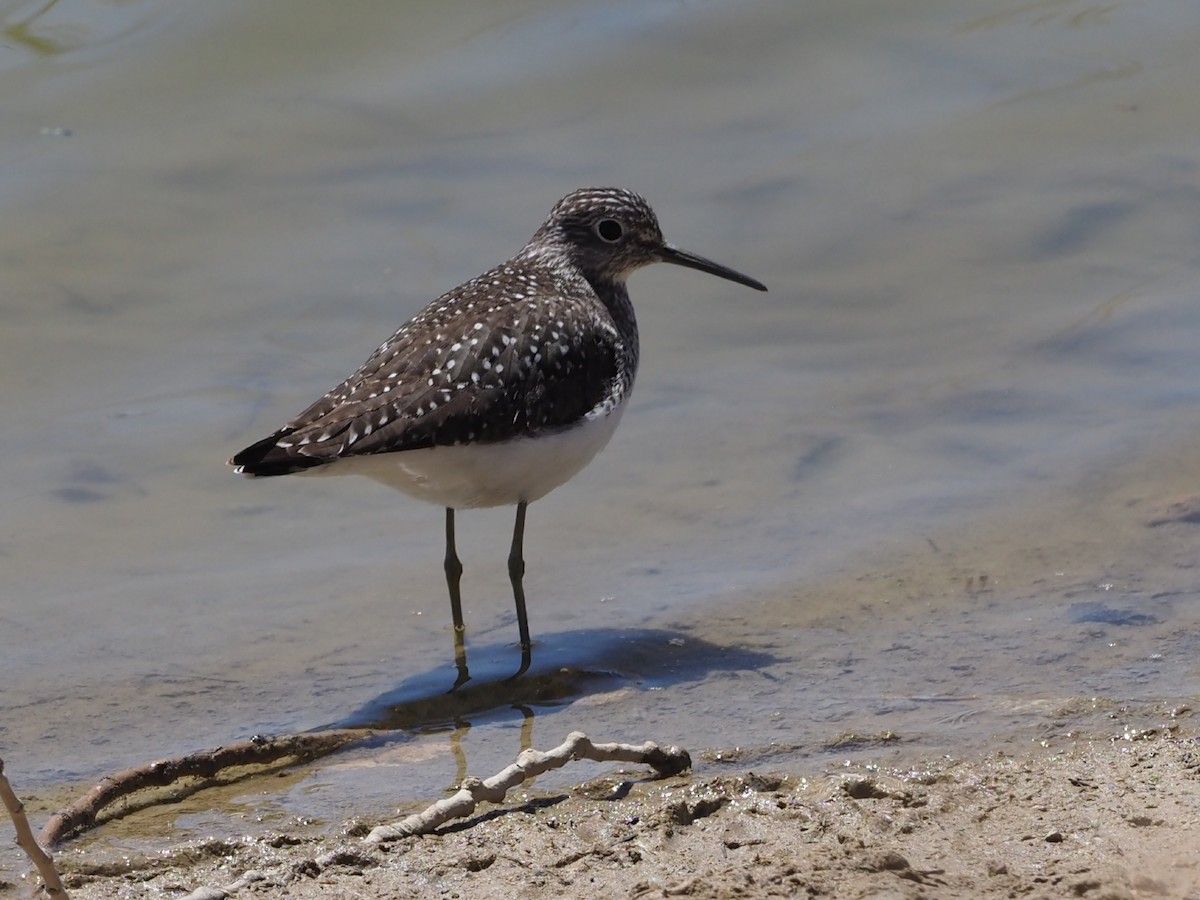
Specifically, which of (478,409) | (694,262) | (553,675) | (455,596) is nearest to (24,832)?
(553,675)

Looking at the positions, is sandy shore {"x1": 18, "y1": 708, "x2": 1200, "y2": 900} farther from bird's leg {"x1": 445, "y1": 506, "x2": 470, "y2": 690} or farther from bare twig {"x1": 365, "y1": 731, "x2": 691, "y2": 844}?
bird's leg {"x1": 445, "y1": 506, "x2": 470, "y2": 690}

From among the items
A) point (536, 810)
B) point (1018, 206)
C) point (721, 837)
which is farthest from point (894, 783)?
point (1018, 206)

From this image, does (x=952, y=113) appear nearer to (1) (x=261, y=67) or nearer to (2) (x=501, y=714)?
(1) (x=261, y=67)

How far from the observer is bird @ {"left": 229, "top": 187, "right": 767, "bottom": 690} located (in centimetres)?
652

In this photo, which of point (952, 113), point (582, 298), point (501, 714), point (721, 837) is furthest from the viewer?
point (952, 113)

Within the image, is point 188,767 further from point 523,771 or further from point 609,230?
point 609,230

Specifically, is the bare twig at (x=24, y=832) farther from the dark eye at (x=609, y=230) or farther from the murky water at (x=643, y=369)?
the dark eye at (x=609, y=230)

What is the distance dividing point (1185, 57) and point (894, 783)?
874 centimetres

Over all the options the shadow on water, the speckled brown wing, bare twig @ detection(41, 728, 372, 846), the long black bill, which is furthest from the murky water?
the speckled brown wing

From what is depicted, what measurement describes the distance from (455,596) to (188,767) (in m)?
1.96

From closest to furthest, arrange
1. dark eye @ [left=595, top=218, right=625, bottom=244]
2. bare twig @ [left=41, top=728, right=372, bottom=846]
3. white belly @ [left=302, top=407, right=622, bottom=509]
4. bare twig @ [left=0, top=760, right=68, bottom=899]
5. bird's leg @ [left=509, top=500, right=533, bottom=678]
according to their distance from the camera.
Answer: bare twig @ [left=0, top=760, right=68, bottom=899] < bare twig @ [left=41, top=728, right=372, bottom=846] < white belly @ [left=302, top=407, right=622, bottom=509] < bird's leg @ [left=509, top=500, right=533, bottom=678] < dark eye @ [left=595, top=218, right=625, bottom=244]

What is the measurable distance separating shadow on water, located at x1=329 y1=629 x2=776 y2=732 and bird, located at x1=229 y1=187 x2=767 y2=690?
0.10 meters

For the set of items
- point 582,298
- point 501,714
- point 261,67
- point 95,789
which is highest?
point 261,67

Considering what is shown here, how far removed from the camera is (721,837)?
15.1 feet
